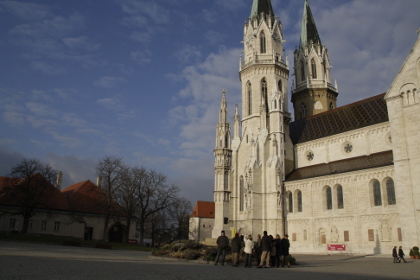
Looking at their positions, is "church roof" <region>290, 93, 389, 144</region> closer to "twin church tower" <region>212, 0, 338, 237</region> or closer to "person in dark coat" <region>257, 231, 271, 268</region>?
"twin church tower" <region>212, 0, 338, 237</region>

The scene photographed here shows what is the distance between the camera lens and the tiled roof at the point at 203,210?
70.2 metres

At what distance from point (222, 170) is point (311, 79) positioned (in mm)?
20527

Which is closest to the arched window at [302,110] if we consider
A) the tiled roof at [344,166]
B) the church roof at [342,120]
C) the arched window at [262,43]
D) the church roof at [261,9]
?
the church roof at [342,120]

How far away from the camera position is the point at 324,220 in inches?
1299

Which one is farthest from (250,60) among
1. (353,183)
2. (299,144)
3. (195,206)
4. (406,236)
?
(195,206)

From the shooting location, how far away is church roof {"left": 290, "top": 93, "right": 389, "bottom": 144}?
116 ft

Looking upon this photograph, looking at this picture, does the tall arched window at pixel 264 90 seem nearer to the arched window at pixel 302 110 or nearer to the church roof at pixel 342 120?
the church roof at pixel 342 120

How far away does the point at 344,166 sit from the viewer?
33875 millimetres

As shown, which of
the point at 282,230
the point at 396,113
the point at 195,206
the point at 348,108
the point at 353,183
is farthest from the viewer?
the point at 195,206

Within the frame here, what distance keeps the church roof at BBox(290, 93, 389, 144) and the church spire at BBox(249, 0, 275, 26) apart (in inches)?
603

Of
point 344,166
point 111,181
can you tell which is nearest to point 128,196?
point 111,181

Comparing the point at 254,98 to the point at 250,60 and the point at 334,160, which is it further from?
the point at 334,160

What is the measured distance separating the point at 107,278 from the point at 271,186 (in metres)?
29.9

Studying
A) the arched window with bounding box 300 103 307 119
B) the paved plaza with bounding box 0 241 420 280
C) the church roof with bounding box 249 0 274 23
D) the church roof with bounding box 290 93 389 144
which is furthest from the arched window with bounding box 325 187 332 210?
the church roof with bounding box 249 0 274 23
